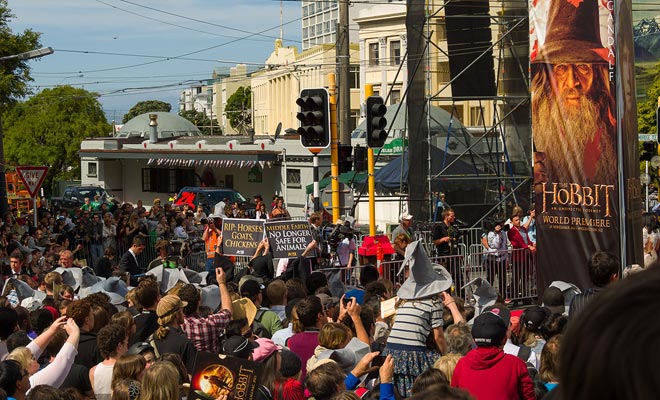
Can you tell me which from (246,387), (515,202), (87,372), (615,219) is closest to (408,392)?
(246,387)

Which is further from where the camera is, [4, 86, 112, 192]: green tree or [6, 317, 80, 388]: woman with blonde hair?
[4, 86, 112, 192]: green tree

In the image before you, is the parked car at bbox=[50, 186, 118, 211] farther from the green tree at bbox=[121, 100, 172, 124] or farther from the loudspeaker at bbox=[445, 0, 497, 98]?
the green tree at bbox=[121, 100, 172, 124]

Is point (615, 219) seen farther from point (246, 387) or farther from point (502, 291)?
point (246, 387)

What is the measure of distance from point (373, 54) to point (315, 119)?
49371 mm

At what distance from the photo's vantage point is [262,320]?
9367 millimetres

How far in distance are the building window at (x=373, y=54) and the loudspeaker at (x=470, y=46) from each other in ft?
135

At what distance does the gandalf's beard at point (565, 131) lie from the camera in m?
15.3

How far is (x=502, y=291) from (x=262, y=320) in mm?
8794

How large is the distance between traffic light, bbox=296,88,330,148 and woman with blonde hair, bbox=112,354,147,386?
11.4 meters

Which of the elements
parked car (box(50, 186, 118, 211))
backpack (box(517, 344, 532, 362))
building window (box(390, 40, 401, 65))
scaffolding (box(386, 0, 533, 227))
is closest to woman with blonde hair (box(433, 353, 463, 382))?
backpack (box(517, 344, 532, 362))

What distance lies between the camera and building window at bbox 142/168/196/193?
5431 centimetres

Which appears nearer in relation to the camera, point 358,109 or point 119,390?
point 119,390

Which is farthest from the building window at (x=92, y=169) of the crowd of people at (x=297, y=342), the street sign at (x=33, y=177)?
the crowd of people at (x=297, y=342)

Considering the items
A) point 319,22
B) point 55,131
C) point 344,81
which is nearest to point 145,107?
point 319,22
